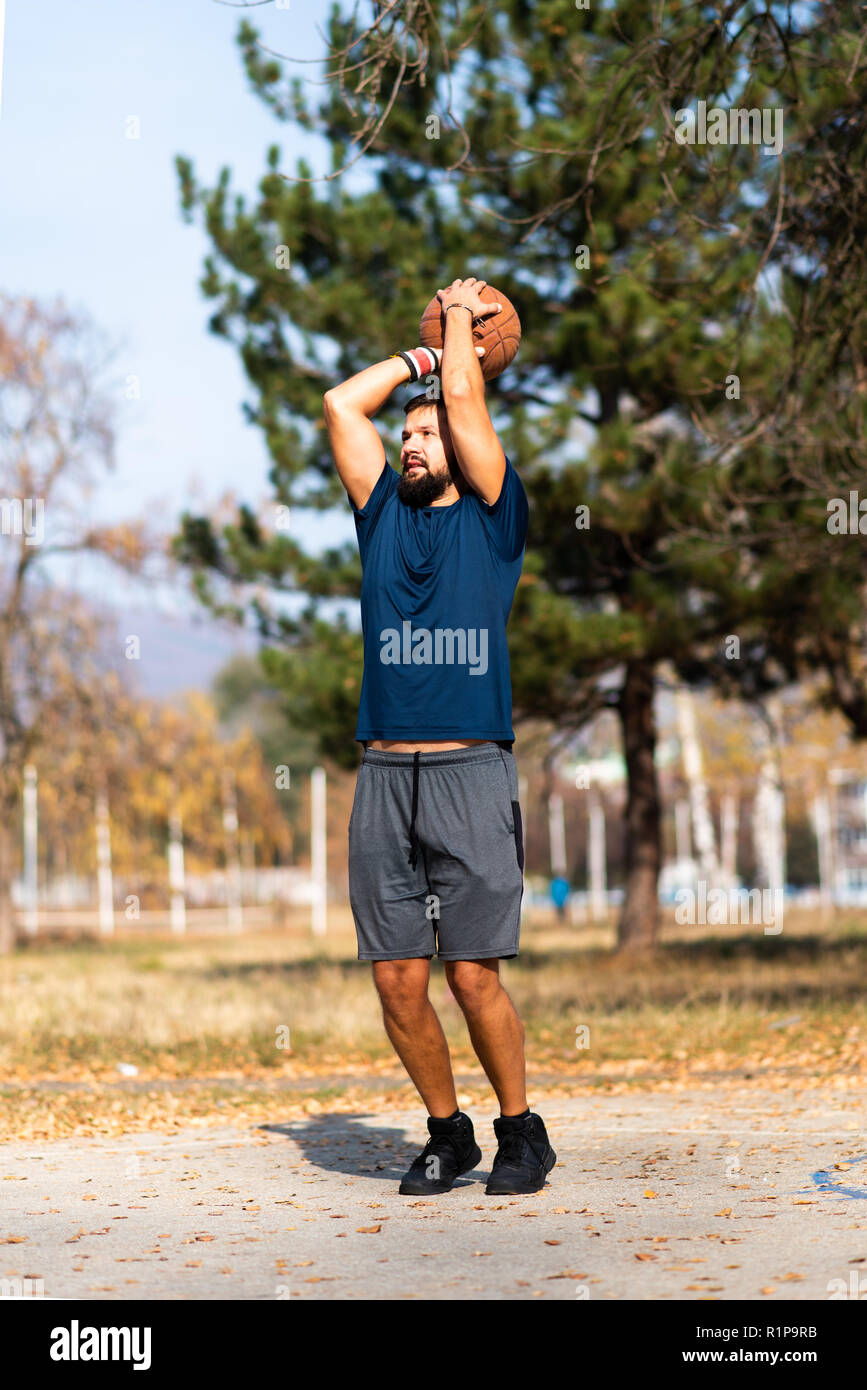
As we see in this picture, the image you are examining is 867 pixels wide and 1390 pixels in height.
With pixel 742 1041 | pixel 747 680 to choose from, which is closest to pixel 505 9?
pixel 747 680

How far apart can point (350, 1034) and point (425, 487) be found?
709 centimetres

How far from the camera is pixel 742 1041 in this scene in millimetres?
9844

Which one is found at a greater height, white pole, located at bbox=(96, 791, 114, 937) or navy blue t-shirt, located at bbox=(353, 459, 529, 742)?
navy blue t-shirt, located at bbox=(353, 459, 529, 742)

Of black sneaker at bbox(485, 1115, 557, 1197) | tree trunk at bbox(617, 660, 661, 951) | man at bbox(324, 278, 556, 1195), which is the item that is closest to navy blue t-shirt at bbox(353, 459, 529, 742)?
man at bbox(324, 278, 556, 1195)

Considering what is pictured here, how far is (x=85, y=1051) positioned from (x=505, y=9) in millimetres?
11114

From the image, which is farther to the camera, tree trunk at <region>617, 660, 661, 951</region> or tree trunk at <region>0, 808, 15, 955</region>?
tree trunk at <region>0, 808, 15, 955</region>

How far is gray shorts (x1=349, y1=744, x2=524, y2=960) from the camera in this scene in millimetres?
4449

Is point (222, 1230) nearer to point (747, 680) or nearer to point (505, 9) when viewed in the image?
point (505, 9)

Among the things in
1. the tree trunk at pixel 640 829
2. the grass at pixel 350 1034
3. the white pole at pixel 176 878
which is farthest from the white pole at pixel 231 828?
the tree trunk at pixel 640 829

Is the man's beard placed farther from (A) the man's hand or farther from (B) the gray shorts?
(B) the gray shorts

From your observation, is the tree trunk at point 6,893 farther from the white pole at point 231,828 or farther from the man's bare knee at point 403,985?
the man's bare knee at point 403,985

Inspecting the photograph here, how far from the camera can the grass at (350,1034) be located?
7.68 m

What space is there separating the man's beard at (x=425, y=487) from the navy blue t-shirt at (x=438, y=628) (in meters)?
0.06

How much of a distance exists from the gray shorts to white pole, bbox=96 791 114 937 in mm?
23334
